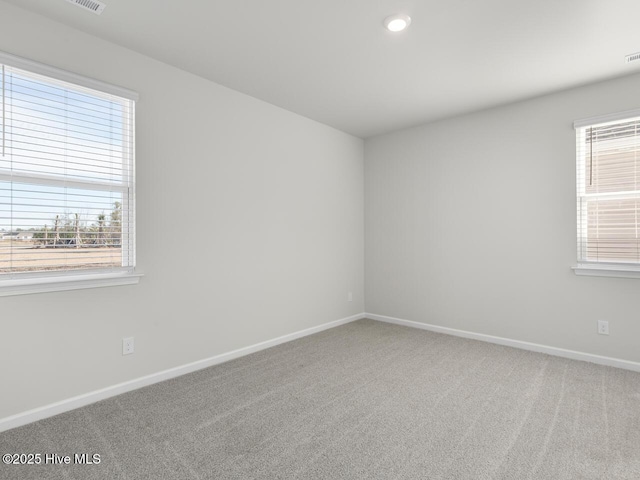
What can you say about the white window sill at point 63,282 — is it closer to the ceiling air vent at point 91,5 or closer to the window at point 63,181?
the window at point 63,181

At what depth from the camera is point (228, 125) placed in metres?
3.24

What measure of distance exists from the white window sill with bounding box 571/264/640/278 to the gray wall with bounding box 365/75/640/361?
0.06m

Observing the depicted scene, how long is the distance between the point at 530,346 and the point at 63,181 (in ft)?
14.0

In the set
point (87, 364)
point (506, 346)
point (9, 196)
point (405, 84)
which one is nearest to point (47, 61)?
point (9, 196)

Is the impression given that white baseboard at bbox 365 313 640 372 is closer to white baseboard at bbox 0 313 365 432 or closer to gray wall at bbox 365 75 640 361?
gray wall at bbox 365 75 640 361

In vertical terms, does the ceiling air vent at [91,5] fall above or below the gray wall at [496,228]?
above

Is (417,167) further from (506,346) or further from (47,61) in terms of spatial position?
(47,61)

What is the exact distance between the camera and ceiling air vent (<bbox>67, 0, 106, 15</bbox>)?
2052mm

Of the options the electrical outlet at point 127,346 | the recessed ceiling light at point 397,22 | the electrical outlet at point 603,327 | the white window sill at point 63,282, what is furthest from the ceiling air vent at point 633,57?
the electrical outlet at point 127,346

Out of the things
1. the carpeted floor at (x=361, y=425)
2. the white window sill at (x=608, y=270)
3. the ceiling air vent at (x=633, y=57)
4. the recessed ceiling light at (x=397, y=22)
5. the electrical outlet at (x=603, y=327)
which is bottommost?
the carpeted floor at (x=361, y=425)

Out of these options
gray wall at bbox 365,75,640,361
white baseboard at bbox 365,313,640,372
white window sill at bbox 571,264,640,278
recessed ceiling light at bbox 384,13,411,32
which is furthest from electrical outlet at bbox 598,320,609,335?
recessed ceiling light at bbox 384,13,411,32

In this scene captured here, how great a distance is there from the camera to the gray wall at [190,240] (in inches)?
87.4

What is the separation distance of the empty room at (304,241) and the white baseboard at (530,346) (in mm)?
19

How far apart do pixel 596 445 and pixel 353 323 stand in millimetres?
2901
